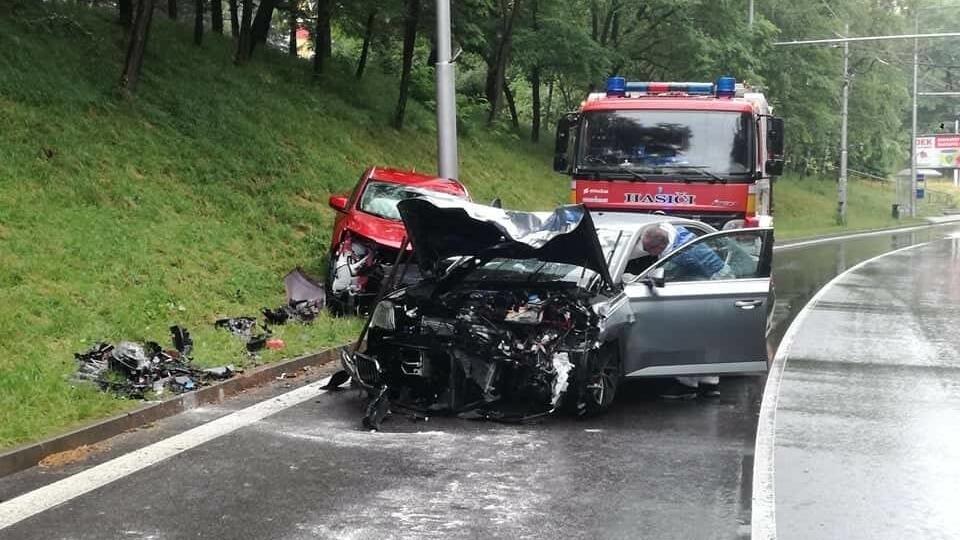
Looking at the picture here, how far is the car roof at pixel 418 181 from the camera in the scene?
43.6 feet

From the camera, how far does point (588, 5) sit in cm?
3328

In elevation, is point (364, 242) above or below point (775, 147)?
below

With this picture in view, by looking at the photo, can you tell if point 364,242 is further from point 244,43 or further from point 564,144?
point 244,43

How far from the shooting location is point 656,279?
777 cm

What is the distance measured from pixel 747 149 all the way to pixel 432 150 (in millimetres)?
12808

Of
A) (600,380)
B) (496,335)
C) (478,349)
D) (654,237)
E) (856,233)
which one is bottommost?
(856,233)

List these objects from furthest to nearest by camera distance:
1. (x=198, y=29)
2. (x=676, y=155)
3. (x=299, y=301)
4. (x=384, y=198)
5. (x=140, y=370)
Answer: (x=198, y=29), (x=384, y=198), (x=676, y=155), (x=299, y=301), (x=140, y=370)

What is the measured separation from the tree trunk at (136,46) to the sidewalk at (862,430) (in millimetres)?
11204

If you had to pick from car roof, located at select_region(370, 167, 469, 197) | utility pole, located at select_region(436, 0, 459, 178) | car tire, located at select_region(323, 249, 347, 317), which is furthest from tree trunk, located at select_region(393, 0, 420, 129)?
car tire, located at select_region(323, 249, 347, 317)

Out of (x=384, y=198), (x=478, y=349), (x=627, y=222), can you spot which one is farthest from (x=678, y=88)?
(x=478, y=349)

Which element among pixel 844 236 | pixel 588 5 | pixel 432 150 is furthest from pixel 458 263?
pixel 844 236

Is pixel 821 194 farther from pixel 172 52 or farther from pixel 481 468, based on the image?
pixel 481 468

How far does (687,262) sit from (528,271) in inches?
53.8

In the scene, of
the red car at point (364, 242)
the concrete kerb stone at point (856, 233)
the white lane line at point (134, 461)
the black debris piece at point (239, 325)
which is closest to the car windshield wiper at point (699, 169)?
the red car at point (364, 242)
